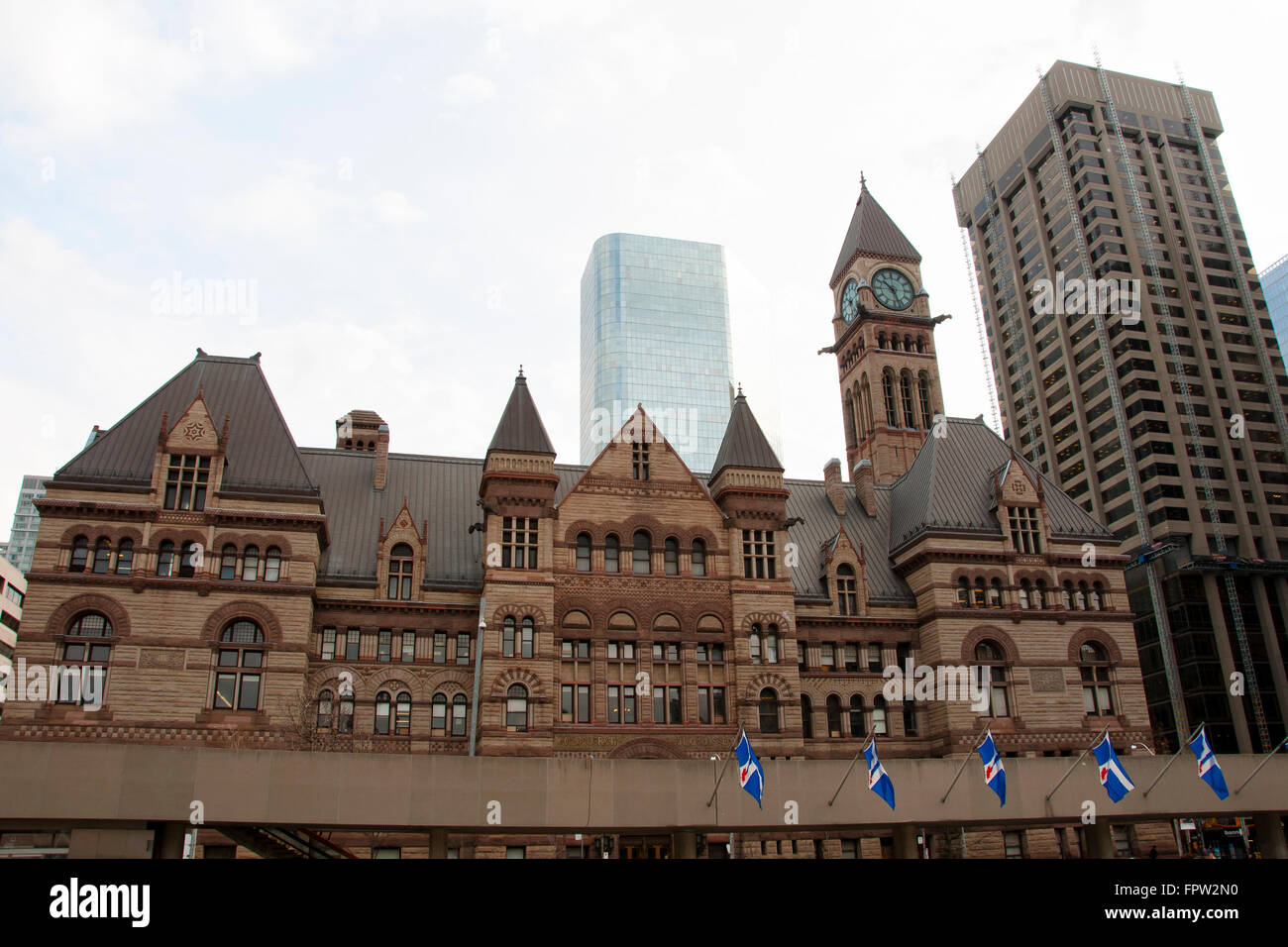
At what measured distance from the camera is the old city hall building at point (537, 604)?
44.4 metres

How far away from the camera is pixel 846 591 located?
55.4 metres

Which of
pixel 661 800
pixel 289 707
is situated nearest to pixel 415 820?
pixel 661 800

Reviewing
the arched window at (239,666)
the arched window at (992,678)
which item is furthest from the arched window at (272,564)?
the arched window at (992,678)

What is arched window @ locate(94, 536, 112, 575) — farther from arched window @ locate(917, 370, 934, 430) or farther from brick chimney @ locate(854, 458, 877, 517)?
arched window @ locate(917, 370, 934, 430)

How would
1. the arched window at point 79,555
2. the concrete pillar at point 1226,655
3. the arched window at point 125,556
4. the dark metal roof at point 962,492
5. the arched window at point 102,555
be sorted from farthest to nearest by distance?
1. the concrete pillar at point 1226,655
2. the dark metal roof at point 962,492
3. the arched window at point 125,556
4. the arched window at point 102,555
5. the arched window at point 79,555

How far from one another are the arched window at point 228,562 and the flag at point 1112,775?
35.3 meters

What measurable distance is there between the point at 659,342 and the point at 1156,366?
69.5 metres

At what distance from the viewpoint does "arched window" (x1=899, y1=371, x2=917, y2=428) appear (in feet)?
262

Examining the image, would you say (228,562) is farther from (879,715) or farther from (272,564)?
(879,715)

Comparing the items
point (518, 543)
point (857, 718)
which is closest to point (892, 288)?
point (857, 718)

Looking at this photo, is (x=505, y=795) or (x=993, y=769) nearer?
(x=505, y=795)

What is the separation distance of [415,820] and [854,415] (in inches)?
2411

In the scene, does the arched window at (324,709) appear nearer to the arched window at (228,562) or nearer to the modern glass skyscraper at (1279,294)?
the arched window at (228,562)

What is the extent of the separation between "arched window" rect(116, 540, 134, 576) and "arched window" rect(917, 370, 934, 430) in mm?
55922
